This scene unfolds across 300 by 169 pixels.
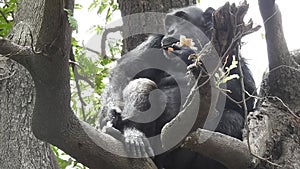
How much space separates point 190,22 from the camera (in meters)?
5.51

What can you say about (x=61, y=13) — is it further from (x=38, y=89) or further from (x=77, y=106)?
(x=77, y=106)

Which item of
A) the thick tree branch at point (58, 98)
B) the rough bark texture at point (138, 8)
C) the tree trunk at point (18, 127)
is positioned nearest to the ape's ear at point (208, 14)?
the rough bark texture at point (138, 8)

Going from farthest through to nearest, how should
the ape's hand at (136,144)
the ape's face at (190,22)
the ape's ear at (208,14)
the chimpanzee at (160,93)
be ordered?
the ape's ear at (208,14) → the ape's face at (190,22) → the chimpanzee at (160,93) → the ape's hand at (136,144)

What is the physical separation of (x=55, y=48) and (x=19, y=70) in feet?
6.84

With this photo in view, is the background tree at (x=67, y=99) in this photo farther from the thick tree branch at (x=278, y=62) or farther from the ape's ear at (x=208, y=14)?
the ape's ear at (x=208, y=14)

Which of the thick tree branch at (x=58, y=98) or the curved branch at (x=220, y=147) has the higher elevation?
the thick tree branch at (x=58, y=98)


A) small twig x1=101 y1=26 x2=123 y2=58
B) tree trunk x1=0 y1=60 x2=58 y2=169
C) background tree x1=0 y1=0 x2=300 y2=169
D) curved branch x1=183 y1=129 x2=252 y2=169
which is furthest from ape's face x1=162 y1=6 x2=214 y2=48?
curved branch x1=183 y1=129 x2=252 y2=169

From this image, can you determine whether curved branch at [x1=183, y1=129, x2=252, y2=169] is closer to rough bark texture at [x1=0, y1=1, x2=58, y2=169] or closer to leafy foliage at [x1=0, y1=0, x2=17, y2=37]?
rough bark texture at [x1=0, y1=1, x2=58, y2=169]

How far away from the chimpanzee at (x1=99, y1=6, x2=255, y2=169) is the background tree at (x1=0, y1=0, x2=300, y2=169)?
26 centimetres

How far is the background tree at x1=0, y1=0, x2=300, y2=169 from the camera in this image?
3.16 meters

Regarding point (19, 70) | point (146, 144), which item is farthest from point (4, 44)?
point (19, 70)

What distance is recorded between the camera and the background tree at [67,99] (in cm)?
316

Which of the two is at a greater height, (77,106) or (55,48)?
(55,48)

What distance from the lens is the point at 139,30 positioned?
6.14m
